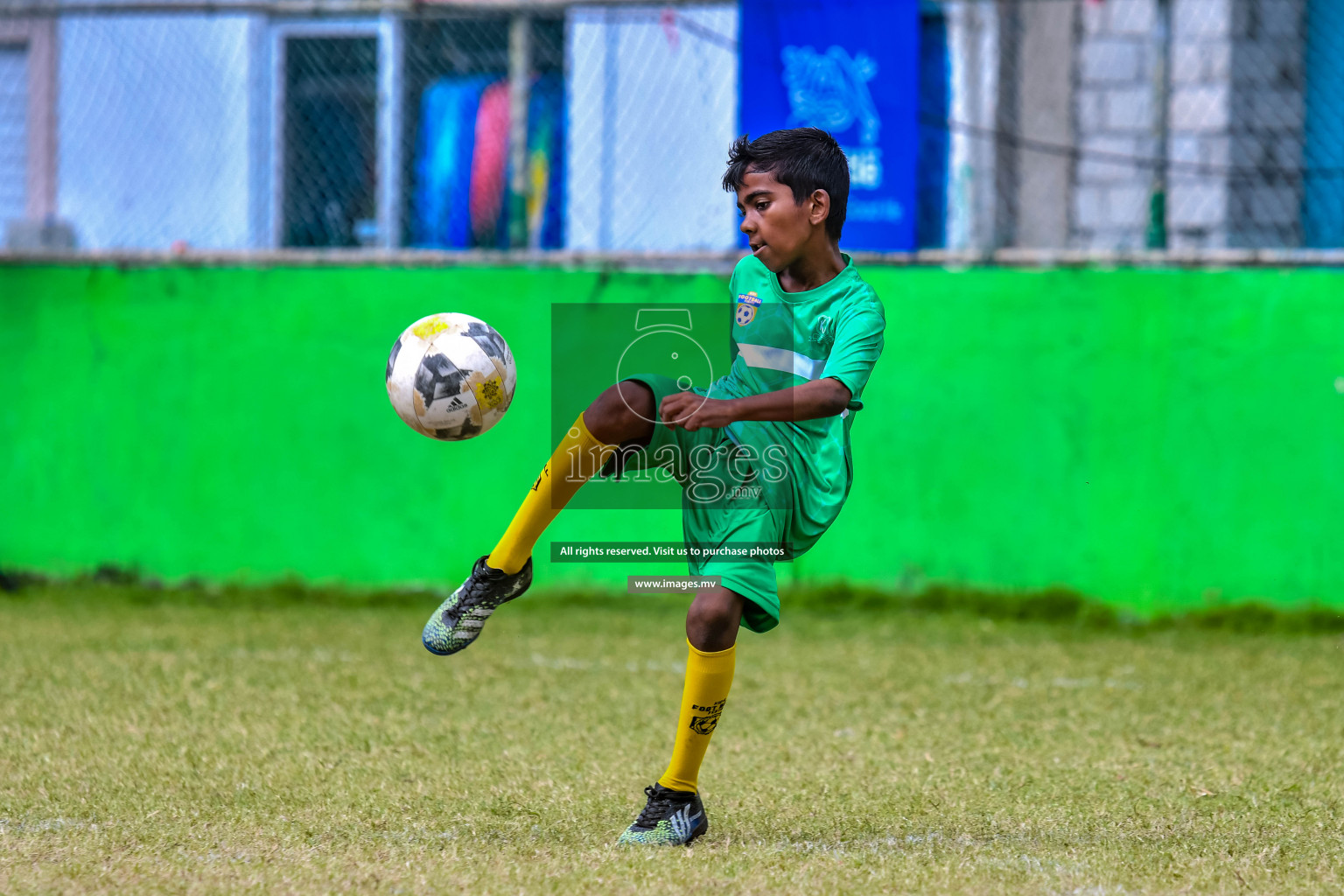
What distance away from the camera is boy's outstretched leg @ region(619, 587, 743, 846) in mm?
3363

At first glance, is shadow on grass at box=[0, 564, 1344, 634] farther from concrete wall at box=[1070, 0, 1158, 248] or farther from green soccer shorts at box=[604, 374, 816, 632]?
green soccer shorts at box=[604, 374, 816, 632]

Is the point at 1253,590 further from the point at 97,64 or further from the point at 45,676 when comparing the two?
the point at 97,64

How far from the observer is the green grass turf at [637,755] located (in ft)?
10.3

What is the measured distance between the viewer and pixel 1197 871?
317cm

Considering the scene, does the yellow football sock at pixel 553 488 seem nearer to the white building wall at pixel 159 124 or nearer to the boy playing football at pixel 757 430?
the boy playing football at pixel 757 430

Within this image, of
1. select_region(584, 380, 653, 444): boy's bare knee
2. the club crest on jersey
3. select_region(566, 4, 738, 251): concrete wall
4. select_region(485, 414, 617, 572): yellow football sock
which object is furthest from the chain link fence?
select_region(584, 380, 653, 444): boy's bare knee

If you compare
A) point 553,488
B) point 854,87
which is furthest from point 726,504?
point 854,87

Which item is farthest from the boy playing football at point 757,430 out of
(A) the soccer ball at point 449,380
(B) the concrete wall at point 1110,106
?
(B) the concrete wall at point 1110,106

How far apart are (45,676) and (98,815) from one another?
2.02 m

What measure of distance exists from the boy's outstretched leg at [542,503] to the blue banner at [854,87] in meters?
3.91

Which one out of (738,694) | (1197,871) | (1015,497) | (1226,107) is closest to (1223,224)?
(1226,107)

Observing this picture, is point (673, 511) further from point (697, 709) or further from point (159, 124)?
point (697, 709)

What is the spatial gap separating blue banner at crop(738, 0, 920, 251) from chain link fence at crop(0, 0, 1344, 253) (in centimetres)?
17

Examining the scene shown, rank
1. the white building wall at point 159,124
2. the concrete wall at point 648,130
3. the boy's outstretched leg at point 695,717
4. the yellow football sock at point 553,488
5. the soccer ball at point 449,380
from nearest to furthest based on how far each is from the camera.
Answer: the boy's outstretched leg at point 695,717 → the yellow football sock at point 553,488 → the soccer ball at point 449,380 → the concrete wall at point 648,130 → the white building wall at point 159,124
